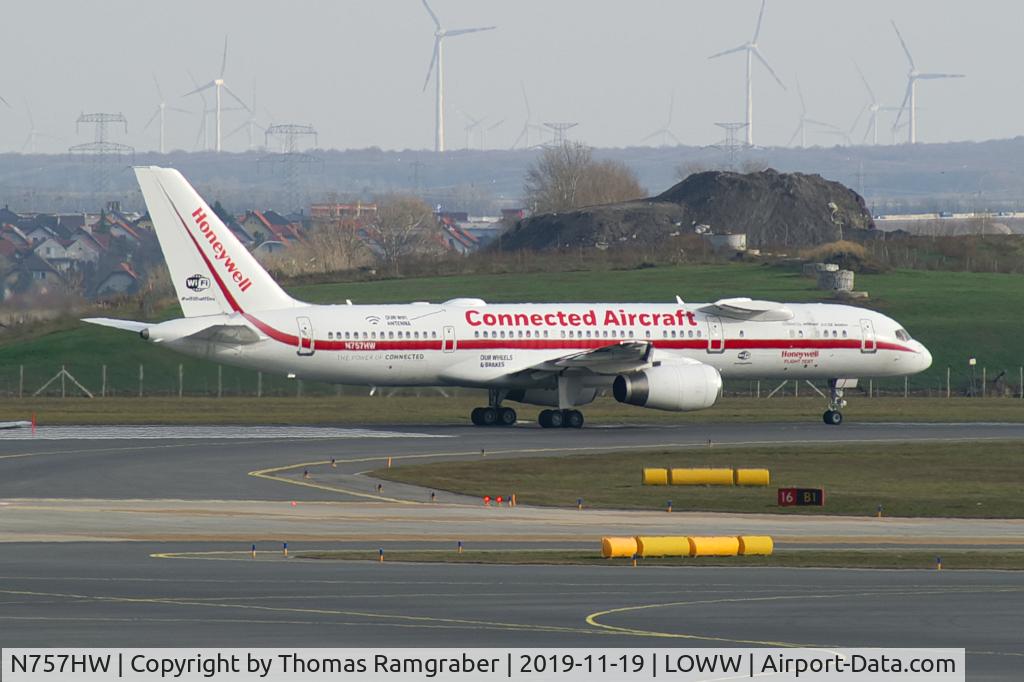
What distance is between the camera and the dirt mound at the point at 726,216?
543 ft

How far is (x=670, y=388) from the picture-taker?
62.5 meters

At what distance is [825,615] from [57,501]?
22.1 metres

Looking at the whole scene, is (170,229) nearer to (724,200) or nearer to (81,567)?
(81,567)

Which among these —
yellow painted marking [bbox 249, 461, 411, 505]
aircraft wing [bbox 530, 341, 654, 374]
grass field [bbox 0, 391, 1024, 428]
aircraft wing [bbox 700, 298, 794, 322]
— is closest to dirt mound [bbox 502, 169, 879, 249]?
grass field [bbox 0, 391, 1024, 428]

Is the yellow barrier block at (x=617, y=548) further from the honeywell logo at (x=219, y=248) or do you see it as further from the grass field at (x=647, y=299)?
the grass field at (x=647, y=299)

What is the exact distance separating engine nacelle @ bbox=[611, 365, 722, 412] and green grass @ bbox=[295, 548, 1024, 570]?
28.2 m

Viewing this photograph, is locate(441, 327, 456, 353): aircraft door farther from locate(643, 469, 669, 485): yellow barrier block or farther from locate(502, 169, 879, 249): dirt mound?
locate(502, 169, 879, 249): dirt mound

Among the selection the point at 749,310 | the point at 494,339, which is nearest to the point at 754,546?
the point at 494,339

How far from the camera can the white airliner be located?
204ft

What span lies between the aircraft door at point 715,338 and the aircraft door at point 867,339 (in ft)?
20.3

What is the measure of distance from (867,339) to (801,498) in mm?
27225

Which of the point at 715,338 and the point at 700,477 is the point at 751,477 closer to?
the point at 700,477
